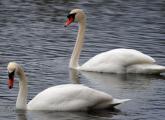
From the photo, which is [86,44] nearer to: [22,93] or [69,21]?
[69,21]

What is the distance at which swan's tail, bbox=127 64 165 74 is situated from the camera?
1956cm

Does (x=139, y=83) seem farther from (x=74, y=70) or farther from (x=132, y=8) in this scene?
(x=132, y=8)

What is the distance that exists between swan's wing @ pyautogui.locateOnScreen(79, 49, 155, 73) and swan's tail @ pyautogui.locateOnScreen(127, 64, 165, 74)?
11cm

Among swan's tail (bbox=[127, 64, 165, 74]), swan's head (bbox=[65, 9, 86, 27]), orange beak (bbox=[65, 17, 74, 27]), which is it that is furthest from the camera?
swan's head (bbox=[65, 9, 86, 27])

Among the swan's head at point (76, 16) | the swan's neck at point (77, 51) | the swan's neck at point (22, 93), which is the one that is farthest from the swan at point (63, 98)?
the swan's head at point (76, 16)

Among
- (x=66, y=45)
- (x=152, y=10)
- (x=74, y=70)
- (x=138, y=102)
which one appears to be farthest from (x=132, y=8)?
(x=138, y=102)

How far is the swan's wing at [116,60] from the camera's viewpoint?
64.4 ft

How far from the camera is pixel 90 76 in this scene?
1967 cm

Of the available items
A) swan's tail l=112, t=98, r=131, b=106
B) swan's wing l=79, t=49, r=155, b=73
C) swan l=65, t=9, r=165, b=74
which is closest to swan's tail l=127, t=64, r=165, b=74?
swan l=65, t=9, r=165, b=74

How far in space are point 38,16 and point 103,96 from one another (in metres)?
11.1

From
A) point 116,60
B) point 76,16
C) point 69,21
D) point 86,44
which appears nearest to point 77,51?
point 69,21

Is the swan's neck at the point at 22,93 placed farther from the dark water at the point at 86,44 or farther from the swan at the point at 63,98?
the dark water at the point at 86,44

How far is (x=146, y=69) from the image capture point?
1977cm

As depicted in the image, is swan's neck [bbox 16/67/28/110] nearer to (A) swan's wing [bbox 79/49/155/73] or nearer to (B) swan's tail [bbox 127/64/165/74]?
(A) swan's wing [bbox 79/49/155/73]
